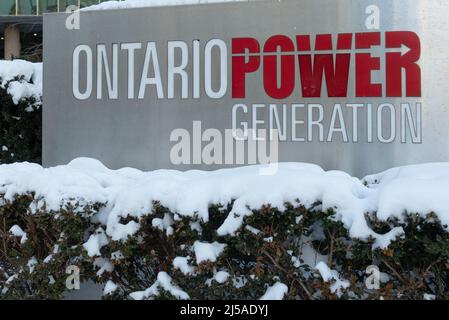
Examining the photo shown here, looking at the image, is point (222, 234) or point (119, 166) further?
point (119, 166)

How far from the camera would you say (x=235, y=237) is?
397cm

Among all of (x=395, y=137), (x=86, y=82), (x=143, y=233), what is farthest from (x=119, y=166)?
(x=395, y=137)

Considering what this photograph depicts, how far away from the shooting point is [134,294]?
13.5 ft

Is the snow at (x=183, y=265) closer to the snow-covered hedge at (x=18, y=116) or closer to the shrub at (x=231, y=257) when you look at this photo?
the shrub at (x=231, y=257)

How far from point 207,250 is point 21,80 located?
17.5ft

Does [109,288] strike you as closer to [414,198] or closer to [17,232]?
[17,232]

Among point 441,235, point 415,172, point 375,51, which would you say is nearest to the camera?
point 441,235

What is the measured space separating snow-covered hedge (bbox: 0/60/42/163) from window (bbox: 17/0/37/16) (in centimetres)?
2152

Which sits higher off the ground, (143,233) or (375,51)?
(375,51)

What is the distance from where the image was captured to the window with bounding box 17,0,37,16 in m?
27.9

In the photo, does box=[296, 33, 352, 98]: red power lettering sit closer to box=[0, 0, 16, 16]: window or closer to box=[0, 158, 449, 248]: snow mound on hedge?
box=[0, 158, 449, 248]: snow mound on hedge

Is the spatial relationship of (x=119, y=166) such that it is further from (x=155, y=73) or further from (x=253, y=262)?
(x=253, y=262)

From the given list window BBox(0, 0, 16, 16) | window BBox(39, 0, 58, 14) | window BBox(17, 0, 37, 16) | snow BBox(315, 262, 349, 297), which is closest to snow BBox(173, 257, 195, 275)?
snow BBox(315, 262, 349, 297)
